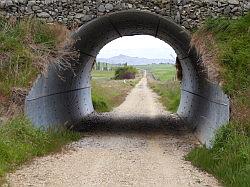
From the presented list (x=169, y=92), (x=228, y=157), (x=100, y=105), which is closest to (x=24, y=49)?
(x=228, y=157)

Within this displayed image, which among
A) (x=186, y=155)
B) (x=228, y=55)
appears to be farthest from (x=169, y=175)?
(x=228, y=55)

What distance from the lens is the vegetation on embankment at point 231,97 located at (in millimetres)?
8820

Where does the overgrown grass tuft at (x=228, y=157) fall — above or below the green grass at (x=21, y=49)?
below

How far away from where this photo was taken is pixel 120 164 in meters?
10.5

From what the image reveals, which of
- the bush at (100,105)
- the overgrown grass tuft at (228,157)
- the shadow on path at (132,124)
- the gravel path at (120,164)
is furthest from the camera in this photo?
the bush at (100,105)

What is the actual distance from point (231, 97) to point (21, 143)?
15.7 feet

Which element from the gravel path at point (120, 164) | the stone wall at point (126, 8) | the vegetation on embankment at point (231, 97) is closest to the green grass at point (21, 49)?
the stone wall at point (126, 8)

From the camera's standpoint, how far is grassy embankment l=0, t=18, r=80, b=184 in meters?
10.3

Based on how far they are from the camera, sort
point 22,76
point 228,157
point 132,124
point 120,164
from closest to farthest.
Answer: point 228,157, point 120,164, point 22,76, point 132,124

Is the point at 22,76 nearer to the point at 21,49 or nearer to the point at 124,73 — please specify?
the point at 21,49

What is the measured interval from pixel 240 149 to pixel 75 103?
37.2ft

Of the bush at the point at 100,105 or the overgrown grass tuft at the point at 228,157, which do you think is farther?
the bush at the point at 100,105

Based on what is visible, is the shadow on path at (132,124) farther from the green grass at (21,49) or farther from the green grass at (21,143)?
the green grass at (21,143)

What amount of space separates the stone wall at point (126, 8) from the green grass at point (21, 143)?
377 cm
